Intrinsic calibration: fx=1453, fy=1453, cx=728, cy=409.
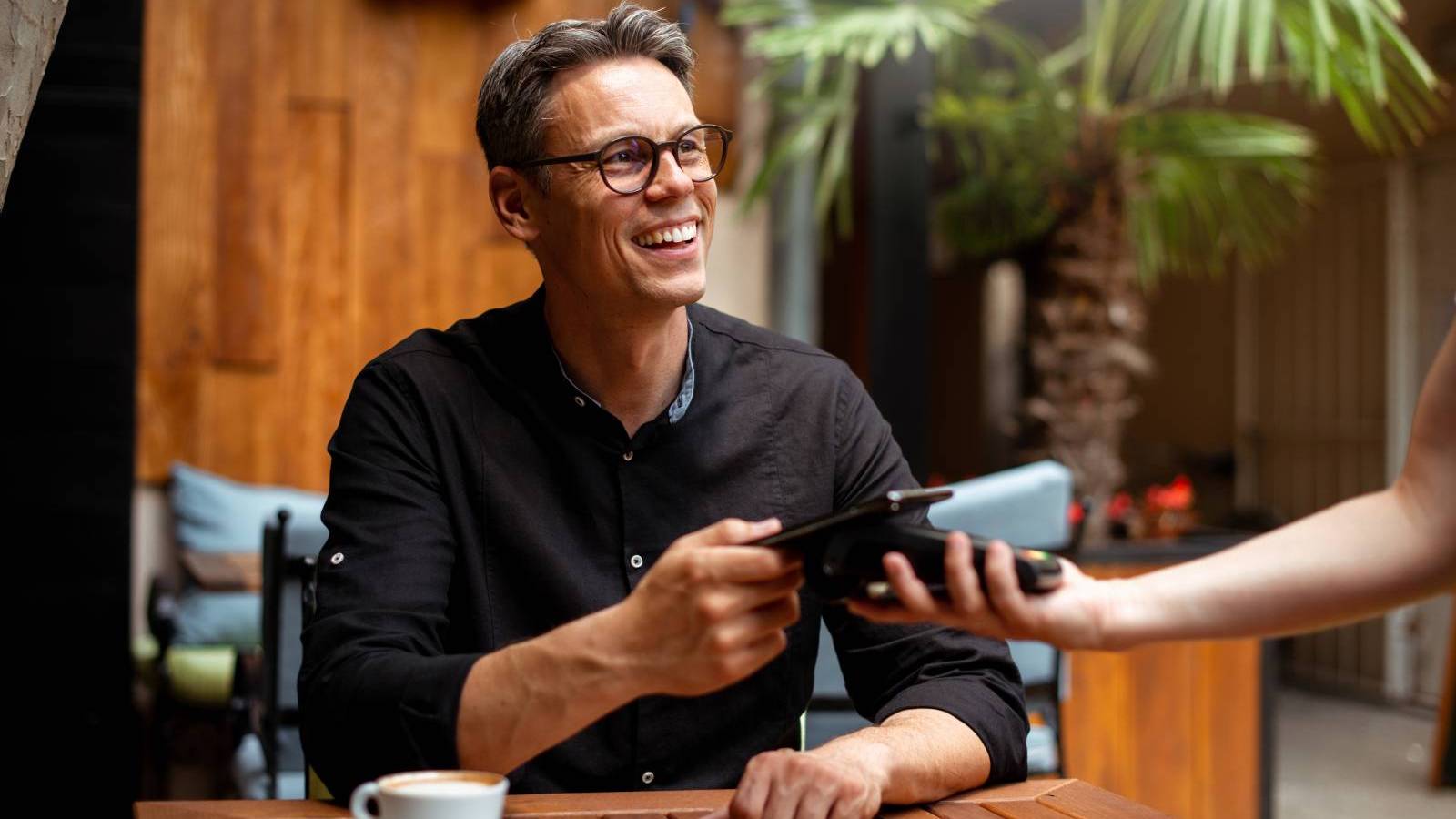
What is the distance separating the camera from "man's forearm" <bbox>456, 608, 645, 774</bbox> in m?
1.12

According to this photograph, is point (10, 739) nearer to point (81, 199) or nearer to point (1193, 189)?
point (81, 199)

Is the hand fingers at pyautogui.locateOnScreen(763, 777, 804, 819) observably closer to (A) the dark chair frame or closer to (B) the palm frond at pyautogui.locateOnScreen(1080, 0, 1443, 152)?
(A) the dark chair frame

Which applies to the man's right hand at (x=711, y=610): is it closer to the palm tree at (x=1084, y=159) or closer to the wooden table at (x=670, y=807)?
the wooden table at (x=670, y=807)

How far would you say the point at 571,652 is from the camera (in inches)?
44.3

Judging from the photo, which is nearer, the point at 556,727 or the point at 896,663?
the point at 556,727

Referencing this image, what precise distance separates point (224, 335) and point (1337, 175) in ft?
16.5

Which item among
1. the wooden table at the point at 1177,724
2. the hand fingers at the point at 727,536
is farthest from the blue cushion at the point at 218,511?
the hand fingers at the point at 727,536

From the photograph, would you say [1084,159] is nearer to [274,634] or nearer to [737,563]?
[274,634]

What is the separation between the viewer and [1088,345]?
3.89 metres

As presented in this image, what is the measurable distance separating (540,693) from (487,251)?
361cm

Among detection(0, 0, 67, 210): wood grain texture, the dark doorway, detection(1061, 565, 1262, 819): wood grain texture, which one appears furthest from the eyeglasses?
detection(1061, 565, 1262, 819): wood grain texture

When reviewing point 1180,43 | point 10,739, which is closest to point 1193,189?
point 1180,43

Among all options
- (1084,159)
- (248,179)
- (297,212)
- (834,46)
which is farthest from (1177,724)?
(248,179)

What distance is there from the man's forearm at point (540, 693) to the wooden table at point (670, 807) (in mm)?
49
